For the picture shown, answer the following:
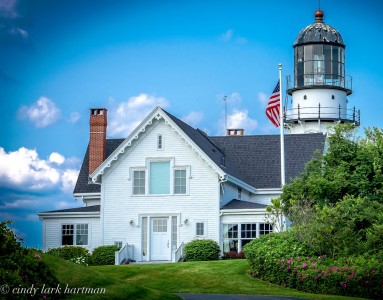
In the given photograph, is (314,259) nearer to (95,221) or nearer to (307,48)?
(95,221)

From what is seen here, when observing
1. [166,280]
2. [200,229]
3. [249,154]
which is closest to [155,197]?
[200,229]

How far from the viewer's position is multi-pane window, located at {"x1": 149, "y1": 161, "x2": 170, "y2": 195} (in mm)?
47562

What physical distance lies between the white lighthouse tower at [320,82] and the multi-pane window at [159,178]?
1962 centimetres

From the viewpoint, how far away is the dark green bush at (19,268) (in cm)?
1963

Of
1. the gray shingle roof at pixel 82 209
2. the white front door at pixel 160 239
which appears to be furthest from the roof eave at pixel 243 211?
the gray shingle roof at pixel 82 209

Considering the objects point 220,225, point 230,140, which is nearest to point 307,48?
point 230,140

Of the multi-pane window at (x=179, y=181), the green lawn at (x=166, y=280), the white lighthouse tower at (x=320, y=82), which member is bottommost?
the green lawn at (x=166, y=280)

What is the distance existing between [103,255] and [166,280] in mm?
12785

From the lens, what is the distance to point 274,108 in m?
44.9

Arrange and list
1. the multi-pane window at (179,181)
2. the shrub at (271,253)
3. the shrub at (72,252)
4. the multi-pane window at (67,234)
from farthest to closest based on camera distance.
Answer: the multi-pane window at (67,234), the multi-pane window at (179,181), the shrub at (72,252), the shrub at (271,253)

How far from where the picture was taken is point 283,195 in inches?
Result: 1585

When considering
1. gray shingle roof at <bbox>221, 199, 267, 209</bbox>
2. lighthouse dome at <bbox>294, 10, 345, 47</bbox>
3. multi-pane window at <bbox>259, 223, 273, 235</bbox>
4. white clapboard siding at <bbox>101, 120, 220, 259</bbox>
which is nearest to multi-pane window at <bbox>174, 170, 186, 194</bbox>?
white clapboard siding at <bbox>101, 120, 220, 259</bbox>

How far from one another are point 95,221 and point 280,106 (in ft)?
41.6

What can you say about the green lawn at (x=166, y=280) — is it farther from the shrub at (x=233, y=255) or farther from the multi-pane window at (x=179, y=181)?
the multi-pane window at (x=179, y=181)
